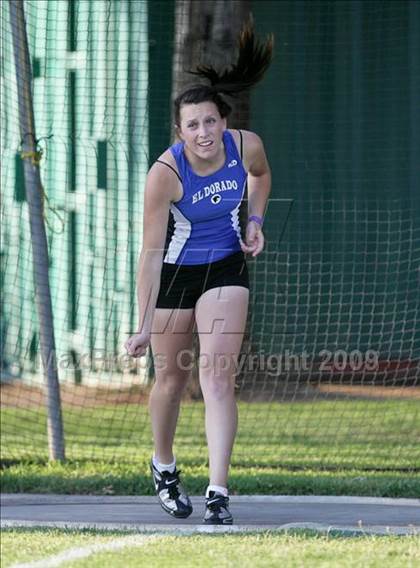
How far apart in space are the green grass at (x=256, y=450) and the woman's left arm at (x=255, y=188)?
1578 millimetres

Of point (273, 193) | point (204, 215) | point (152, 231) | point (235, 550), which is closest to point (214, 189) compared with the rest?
point (204, 215)

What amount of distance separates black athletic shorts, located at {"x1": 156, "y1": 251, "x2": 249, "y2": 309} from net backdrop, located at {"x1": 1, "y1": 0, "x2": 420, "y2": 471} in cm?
472

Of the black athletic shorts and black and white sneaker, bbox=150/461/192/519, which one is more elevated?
the black athletic shorts

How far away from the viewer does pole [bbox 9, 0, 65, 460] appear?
25.7 ft

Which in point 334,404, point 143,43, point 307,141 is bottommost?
point 334,404

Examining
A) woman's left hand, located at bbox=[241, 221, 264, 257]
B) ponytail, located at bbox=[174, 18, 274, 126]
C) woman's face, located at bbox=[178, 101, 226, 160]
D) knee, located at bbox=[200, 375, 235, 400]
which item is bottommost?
knee, located at bbox=[200, 375, 235, 400]

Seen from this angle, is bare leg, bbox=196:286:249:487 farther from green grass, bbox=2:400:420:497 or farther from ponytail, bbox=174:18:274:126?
green grass, bbox=2:400:420:497

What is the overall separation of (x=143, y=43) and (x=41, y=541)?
698cm

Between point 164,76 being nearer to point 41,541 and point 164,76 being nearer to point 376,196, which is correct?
point 376,196

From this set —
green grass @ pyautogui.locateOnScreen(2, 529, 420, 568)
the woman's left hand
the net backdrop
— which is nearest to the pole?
the woman's left hand

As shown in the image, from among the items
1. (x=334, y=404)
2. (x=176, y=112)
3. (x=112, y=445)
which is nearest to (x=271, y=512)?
(x=176, y=112)

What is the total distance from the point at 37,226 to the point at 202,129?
240 cm

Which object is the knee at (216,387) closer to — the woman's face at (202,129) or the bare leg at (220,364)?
the bare leg at (220,364)

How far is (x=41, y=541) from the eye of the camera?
5188mm
